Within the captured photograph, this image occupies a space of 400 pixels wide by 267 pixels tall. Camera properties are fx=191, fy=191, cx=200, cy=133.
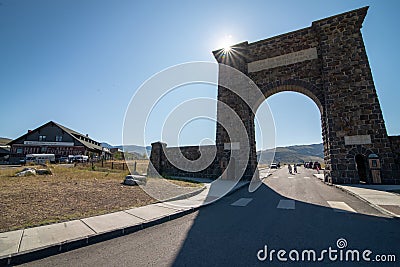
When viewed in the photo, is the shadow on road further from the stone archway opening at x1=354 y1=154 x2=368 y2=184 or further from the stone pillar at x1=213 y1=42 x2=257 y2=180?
the stone pillar at x1=213 y1=42 x2=257 y2=180

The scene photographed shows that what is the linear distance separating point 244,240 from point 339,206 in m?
4.82

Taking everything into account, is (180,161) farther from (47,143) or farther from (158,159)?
(47,143)

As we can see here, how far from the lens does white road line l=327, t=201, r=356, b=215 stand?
6.03m

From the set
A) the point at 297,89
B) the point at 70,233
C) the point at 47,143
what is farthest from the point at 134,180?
the point at 47,143

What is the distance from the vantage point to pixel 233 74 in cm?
1669

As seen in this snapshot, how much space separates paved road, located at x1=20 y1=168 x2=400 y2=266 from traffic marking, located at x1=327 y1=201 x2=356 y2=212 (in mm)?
170

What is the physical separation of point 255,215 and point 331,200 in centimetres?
405

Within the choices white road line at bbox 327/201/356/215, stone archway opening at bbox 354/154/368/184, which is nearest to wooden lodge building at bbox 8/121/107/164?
stone archway opening at bbox 354/154/368/184

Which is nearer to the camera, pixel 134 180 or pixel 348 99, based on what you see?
pixel 134 180

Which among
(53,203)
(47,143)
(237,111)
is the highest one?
(47,143)

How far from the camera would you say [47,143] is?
40938 mm

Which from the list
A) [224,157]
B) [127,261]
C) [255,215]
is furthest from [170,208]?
[224,157]

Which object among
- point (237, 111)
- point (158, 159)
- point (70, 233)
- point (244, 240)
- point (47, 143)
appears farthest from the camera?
point (47, 143)

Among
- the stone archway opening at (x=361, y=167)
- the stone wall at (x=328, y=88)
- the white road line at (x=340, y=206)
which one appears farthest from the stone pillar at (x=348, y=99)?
the white road line at (x=340, y=206)
